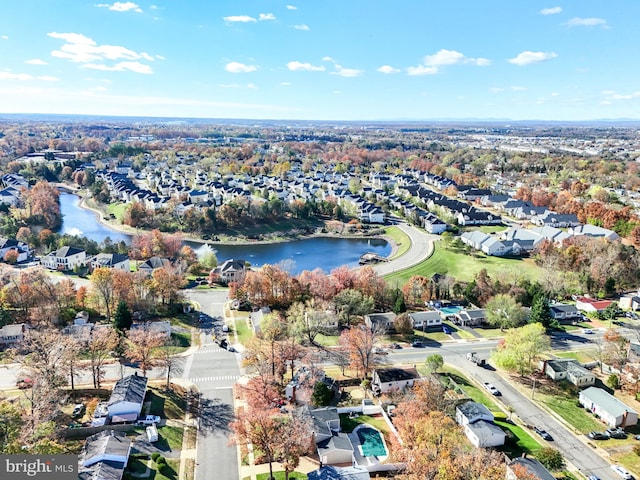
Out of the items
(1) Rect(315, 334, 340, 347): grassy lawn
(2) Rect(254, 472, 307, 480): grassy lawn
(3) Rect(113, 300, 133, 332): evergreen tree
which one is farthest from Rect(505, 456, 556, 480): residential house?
(3) Rect(113, 300, 133, 332): evergreen tree

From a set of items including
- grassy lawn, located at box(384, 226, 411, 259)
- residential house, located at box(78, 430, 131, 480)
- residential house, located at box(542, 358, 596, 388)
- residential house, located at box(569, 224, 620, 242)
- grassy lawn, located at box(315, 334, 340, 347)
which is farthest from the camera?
grassy lawn, located at box(384, 226, 411, 259)

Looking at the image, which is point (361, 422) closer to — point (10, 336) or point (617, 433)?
point (617, 433)

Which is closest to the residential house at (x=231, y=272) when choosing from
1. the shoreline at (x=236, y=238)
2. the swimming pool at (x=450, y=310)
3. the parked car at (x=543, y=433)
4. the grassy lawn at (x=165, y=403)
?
the grassy lawn at (x=165, y=403)

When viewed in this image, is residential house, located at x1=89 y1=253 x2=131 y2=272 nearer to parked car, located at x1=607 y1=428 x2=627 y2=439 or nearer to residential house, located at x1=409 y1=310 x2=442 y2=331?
residential house, located at x1=409 y1=310 x2=442 y2=331

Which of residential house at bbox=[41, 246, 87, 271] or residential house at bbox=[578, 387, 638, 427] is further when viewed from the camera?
residential house at bbox=[41, 246, 87, 271]

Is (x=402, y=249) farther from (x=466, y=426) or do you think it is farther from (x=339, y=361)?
(x=466, y=426)

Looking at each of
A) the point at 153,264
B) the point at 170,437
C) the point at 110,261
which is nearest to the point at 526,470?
the point at 170,437
